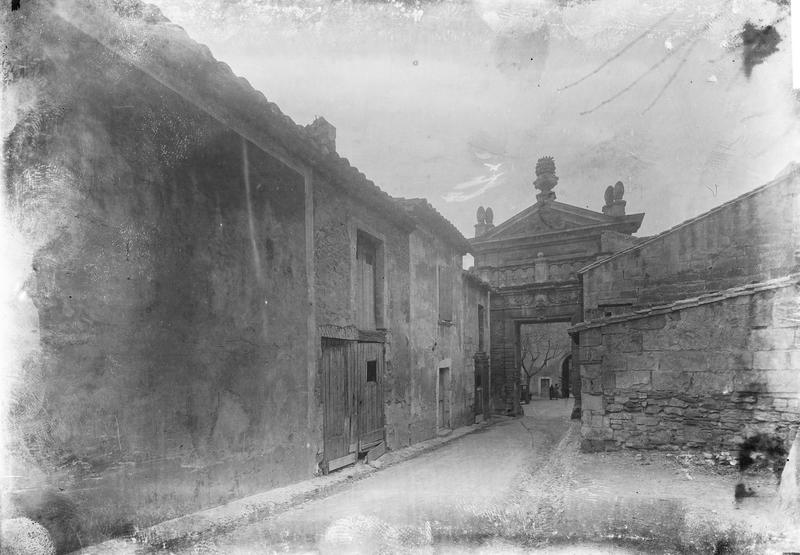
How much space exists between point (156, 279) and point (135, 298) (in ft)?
0.96

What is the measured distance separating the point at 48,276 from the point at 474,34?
3869 millimetres

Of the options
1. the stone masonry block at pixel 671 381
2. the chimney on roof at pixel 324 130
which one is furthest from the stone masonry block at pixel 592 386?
the chimney on roof at pixel 324 130

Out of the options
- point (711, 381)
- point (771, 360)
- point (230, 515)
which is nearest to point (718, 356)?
point (711, 381)

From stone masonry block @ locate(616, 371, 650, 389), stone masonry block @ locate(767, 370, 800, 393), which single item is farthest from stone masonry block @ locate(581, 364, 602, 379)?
stone masonry block @ locate(767, 370, 800, 393)

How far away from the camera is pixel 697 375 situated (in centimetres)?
702

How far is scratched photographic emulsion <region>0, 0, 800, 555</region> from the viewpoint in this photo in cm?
372

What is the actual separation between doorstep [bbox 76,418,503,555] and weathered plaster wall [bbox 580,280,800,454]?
391 cm

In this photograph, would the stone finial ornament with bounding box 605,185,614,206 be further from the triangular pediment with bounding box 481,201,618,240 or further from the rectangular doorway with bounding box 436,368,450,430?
the rectangular doorway with bounding box 436,368,450,430

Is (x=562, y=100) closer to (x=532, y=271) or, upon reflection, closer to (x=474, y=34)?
(x=474, y=34)

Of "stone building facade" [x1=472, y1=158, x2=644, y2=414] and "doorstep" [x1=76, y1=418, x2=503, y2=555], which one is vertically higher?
"stone building facade" [x1=472, y1=158, x2=644, y2=414]

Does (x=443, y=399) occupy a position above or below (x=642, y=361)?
below

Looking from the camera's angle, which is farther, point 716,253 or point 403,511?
point 716,253

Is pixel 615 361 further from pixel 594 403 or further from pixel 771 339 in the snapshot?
pixel 771 339

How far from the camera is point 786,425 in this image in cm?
617
